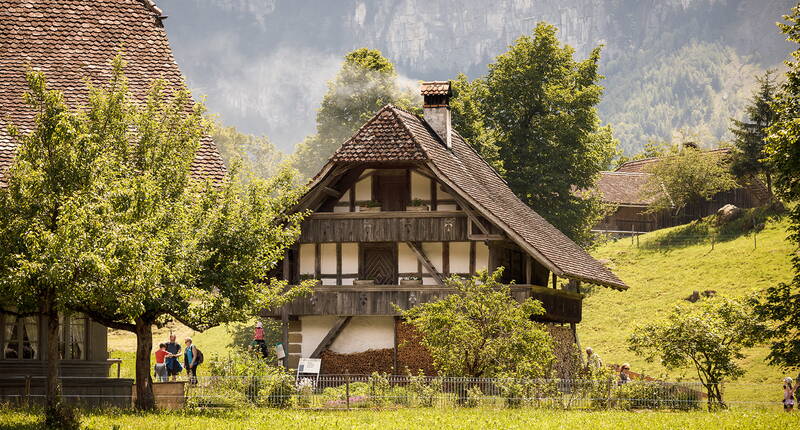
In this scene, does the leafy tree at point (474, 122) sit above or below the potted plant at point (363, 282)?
above

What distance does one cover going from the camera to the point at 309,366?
39688 millimetres

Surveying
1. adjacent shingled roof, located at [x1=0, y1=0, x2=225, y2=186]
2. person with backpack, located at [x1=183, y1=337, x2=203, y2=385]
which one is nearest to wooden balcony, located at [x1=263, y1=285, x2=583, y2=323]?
person with backpack, located at [x1=183, y1=337, x2=203, y2=385]

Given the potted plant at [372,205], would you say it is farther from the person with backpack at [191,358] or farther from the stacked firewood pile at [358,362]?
the person with backpack at [191,358]

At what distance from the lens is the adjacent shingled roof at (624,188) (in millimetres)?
90338

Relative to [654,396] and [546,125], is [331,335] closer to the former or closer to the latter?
[654,396]

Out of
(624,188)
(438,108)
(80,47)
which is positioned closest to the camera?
(80,47)

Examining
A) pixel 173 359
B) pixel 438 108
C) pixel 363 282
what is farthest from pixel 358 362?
pixel 438 108

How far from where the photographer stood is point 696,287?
6353cm

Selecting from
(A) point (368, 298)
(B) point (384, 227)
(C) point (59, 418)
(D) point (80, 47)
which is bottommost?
(C) point (59, 418)

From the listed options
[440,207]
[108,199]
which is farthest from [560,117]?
[108,199]

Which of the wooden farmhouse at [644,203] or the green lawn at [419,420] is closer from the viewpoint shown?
the green lawn at [419,420]

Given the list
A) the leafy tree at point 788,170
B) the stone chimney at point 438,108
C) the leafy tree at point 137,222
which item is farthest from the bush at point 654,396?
the stone chimney at point 438,108

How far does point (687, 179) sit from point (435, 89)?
39665 millimetres

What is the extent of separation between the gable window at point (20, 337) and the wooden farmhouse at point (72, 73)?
24 millimetres
